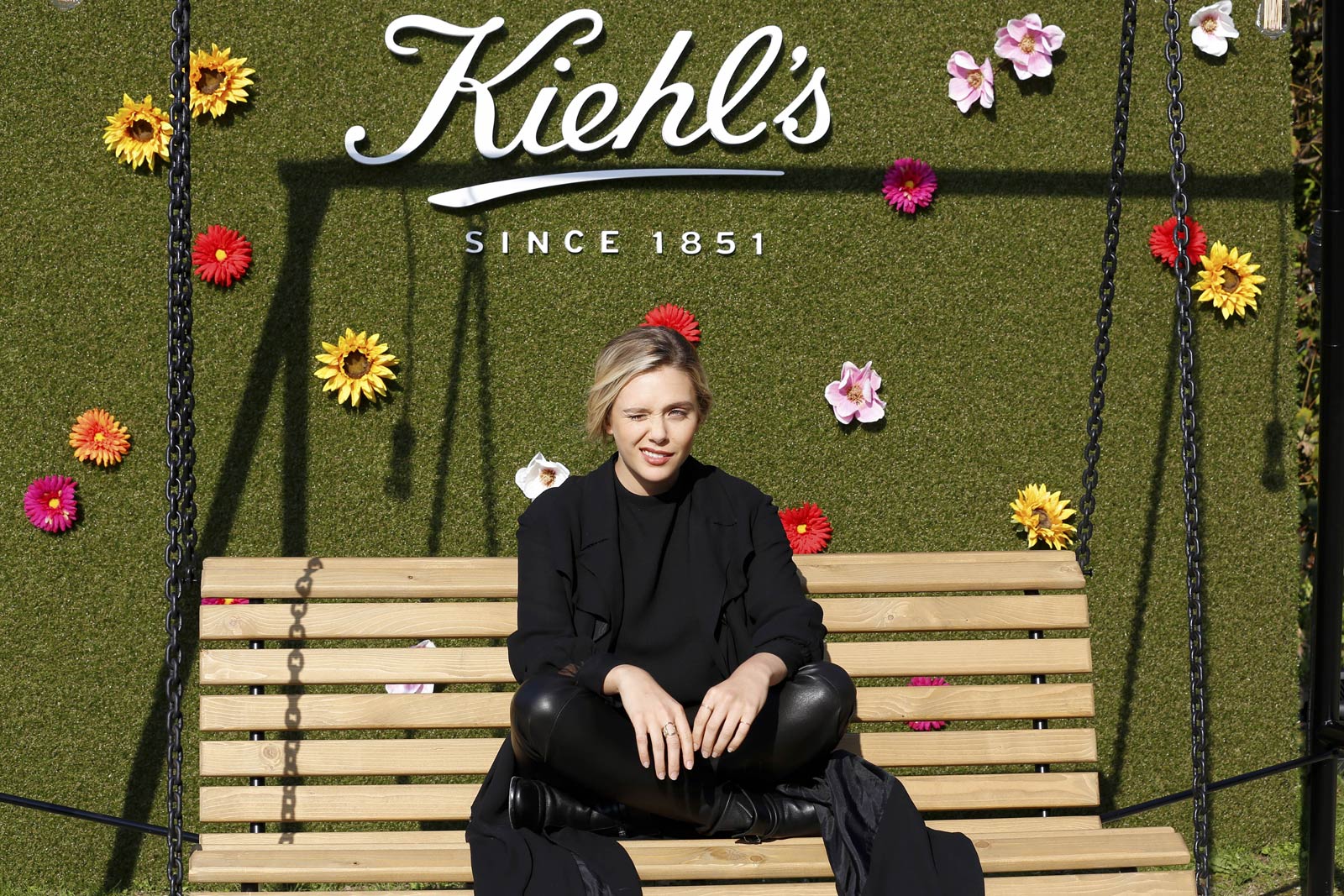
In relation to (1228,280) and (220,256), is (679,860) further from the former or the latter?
(1228,280)

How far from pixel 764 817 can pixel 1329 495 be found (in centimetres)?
Result: 174

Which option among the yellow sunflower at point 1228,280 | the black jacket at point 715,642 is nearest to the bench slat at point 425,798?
the black jacket at point 715,642

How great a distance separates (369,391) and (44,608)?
120cm

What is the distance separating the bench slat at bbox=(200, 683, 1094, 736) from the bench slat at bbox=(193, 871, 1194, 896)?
51 centimetres

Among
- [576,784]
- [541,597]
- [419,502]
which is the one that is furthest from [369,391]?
[576,784]

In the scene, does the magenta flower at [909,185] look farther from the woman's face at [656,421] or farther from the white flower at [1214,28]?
the woman's face at [656,421]

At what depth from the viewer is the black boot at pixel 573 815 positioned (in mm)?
2205

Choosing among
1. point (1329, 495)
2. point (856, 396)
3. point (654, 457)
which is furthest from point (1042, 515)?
point (654, 457)

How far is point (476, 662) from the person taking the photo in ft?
9.30

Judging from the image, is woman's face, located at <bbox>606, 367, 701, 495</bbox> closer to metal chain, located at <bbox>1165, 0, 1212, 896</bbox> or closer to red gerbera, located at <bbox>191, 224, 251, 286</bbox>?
metal chain, located at <bbox>1165, 0, 1212, 896</bbox>

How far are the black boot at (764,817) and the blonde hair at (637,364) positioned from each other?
79 cm

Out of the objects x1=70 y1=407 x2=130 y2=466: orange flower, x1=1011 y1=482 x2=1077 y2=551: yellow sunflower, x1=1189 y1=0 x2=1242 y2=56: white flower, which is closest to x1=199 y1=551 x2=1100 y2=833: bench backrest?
x1=1011 y1=482 x2=1077 y2=551: yellow sunflower

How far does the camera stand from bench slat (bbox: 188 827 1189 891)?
85.7 inches

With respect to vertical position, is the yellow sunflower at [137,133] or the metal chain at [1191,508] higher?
the yellow sunflower at [137,133]
